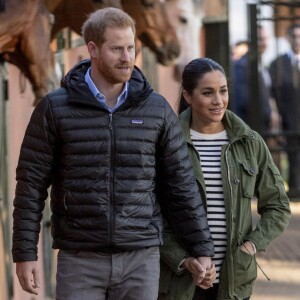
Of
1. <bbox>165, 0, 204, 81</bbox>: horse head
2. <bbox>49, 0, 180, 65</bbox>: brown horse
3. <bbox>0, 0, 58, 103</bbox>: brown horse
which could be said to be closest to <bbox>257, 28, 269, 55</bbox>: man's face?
<bbox>165, 0, 204, 81</bbox>: horse head

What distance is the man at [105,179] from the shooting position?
4.42 m

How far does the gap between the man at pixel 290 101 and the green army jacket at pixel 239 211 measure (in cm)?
910

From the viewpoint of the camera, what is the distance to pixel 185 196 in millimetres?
4594

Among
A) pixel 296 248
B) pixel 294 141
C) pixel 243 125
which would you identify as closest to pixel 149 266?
pixel 243 125

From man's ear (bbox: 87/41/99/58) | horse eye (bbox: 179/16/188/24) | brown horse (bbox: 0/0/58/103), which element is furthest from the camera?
horse eye (bbox: 179/16/188/24)

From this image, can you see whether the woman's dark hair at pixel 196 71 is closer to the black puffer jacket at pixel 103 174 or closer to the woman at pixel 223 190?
the woman at pixel 223 190

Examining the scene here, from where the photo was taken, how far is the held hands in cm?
457

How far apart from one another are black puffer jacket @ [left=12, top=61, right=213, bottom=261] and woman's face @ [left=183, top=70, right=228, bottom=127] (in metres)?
0.20

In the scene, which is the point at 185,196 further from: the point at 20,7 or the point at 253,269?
the point at 20,7

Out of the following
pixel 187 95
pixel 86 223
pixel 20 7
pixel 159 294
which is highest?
pixel 20 7

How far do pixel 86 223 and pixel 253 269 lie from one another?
734mm

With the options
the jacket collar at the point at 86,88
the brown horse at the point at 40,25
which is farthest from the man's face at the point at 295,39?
the jacket collar at the point at 86,88

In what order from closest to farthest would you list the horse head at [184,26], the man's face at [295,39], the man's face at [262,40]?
1. the horse head at [184,26]
2. the man's face at [262,40]
3. the man's face at [295,39]

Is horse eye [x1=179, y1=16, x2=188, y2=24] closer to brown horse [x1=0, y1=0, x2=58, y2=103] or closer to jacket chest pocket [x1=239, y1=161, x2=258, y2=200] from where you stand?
brown horse [x1=0, y1=0, x2=58, y2=103]
